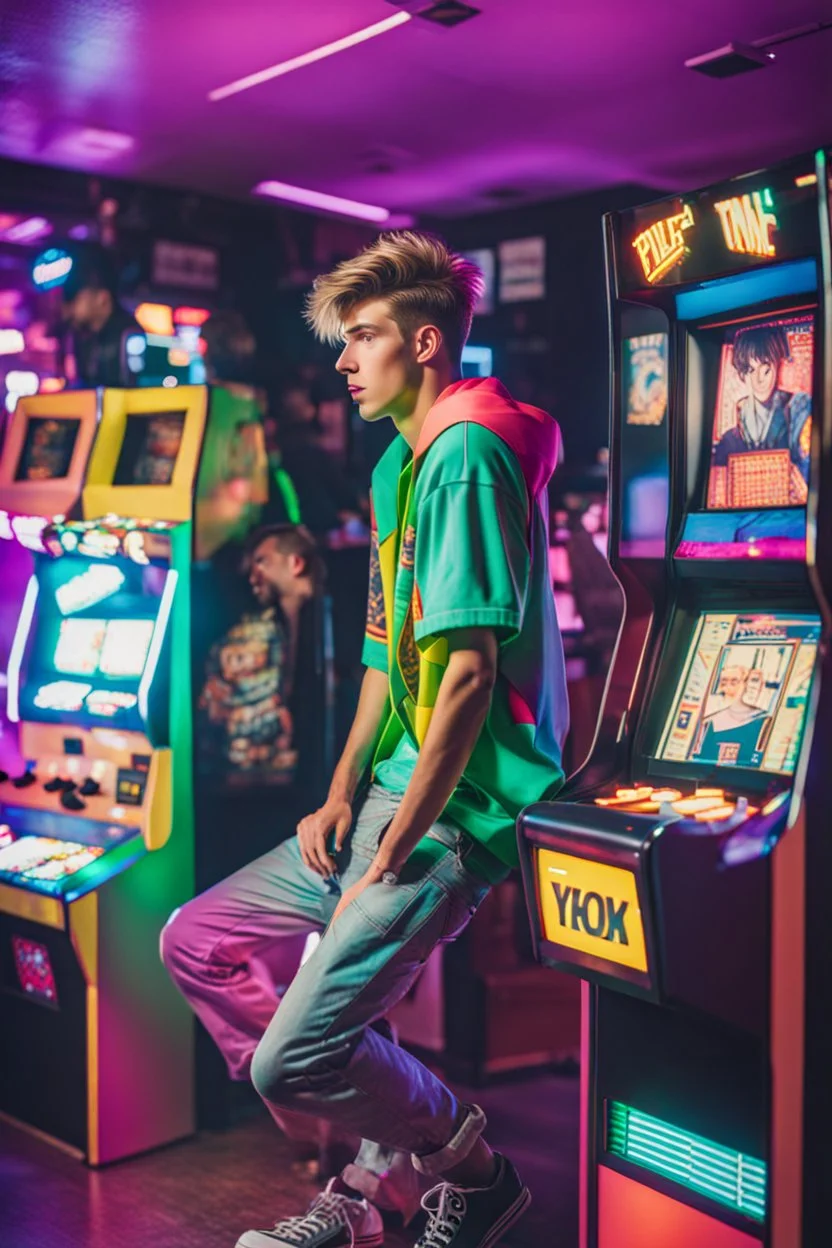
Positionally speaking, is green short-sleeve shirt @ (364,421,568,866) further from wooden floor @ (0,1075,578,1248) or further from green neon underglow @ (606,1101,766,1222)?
wooden floor @ (0,1075,578,1248)

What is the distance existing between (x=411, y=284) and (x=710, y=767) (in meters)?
1.03

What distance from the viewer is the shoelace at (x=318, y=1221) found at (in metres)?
2.52

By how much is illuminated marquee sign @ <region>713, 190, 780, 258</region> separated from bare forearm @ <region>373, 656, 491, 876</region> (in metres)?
0.79

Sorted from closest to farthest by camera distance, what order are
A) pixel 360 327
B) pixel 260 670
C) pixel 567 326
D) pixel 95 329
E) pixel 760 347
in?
pixel 760 347, pixel 360 327, pixel 260 670, pixel 95 329, pixel 567 326

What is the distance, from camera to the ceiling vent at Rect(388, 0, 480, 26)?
4.10m

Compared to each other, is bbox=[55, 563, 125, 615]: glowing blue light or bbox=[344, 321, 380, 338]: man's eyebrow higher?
bbox=[344, 321, 380, 338]: man's eyebrow

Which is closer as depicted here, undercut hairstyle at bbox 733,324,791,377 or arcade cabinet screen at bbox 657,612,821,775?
arcade cabinet screen at bbox 657,612,821,775

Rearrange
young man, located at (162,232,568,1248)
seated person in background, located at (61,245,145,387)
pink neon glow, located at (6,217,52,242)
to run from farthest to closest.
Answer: pink neon glow, located at (6,217,52,242), seated person in background, located at (61,245,145,387), young man, located at (162,232,568,1248)

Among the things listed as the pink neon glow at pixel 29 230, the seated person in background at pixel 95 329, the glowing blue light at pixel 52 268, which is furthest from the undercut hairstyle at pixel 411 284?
the pink neon glow at pixel 29 230

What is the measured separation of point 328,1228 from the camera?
2.56m

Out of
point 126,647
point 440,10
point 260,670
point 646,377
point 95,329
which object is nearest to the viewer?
point 646,377

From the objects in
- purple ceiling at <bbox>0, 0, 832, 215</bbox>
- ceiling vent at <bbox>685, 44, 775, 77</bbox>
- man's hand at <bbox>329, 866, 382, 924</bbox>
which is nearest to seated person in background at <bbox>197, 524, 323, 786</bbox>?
man's hand at <bbox>329, 866, 382, 924</bbox>

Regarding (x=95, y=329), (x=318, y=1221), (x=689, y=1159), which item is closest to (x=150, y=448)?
(x=318, y=1221)

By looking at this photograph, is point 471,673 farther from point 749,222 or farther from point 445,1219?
point 445,1219
